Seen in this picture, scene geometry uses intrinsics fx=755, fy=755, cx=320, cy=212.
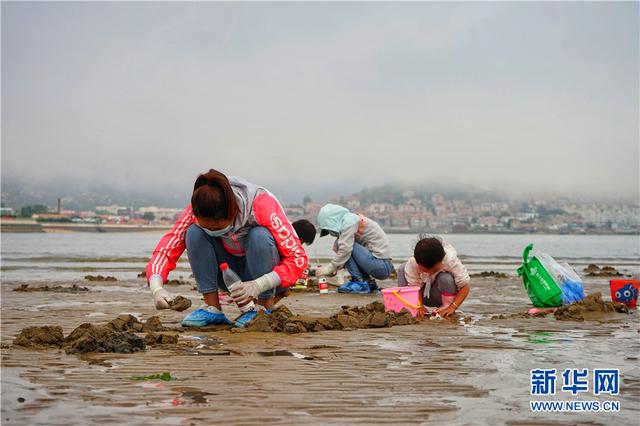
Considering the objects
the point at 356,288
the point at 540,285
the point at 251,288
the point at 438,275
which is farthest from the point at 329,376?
the point at 356,288

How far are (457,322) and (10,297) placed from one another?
5.57 meters

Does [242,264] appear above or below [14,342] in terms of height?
above

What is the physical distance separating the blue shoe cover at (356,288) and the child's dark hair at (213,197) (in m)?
5.14

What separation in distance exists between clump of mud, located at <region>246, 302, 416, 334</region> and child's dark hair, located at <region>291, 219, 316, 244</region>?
2.14m

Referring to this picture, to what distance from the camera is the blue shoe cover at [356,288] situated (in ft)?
33.5

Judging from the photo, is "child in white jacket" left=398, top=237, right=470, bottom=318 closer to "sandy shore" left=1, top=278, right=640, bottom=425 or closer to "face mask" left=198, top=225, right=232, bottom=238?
"sandy shore" left=1, top=278, right=640, bottom=425

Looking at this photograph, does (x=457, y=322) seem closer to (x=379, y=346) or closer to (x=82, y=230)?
(x=379, y=346)

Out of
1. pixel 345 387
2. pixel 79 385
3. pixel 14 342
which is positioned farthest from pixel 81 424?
pixel 14 342

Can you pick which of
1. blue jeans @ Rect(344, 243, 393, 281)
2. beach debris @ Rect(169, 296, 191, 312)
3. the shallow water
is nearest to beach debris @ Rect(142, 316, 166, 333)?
beach debris @ Rect(169, 296, 191, 312)

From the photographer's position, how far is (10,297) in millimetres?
9031

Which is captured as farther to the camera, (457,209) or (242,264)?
(457,209)

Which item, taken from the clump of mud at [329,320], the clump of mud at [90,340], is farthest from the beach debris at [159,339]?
the clump of mud at [329,320]

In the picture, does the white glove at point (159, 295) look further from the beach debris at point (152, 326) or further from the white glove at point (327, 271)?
the white glove at point (327, 271)

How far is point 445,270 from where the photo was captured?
6680 mm
